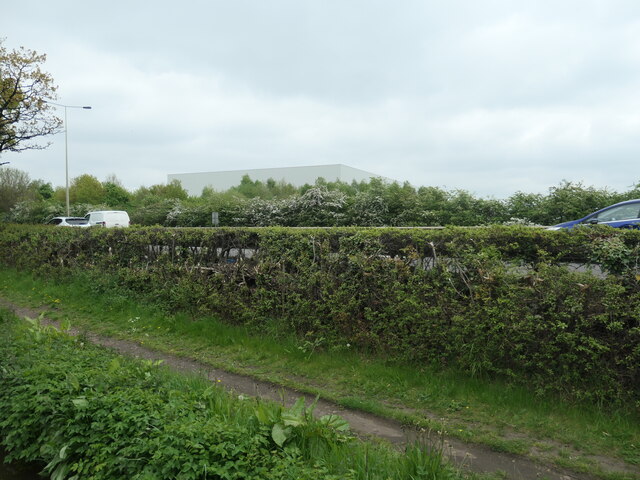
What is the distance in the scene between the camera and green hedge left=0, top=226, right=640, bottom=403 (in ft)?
14.4

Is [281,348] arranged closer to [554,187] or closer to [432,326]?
[432,326]

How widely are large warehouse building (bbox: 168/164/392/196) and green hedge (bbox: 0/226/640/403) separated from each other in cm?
4557

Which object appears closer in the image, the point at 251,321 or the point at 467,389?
the point at 467,389

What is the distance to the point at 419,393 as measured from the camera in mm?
4926

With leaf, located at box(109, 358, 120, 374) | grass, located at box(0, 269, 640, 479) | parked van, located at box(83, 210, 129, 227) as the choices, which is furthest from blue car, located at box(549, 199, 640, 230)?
parked van, located at box(83, 210, 129, 227)

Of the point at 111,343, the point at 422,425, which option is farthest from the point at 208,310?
the point at 422,425

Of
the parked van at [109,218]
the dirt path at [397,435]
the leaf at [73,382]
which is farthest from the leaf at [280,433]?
the parked van at [109,218]

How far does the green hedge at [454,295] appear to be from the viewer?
4.38m

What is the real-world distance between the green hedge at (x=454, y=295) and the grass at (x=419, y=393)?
0.57 feet

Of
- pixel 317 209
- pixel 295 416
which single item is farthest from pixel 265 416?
pixel 317 209

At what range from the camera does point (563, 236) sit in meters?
4.91

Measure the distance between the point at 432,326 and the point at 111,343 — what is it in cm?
496

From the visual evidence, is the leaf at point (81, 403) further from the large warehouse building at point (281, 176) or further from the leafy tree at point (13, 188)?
the leafy tree at point (13, 188)

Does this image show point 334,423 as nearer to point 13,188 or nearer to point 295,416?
point 295,416
